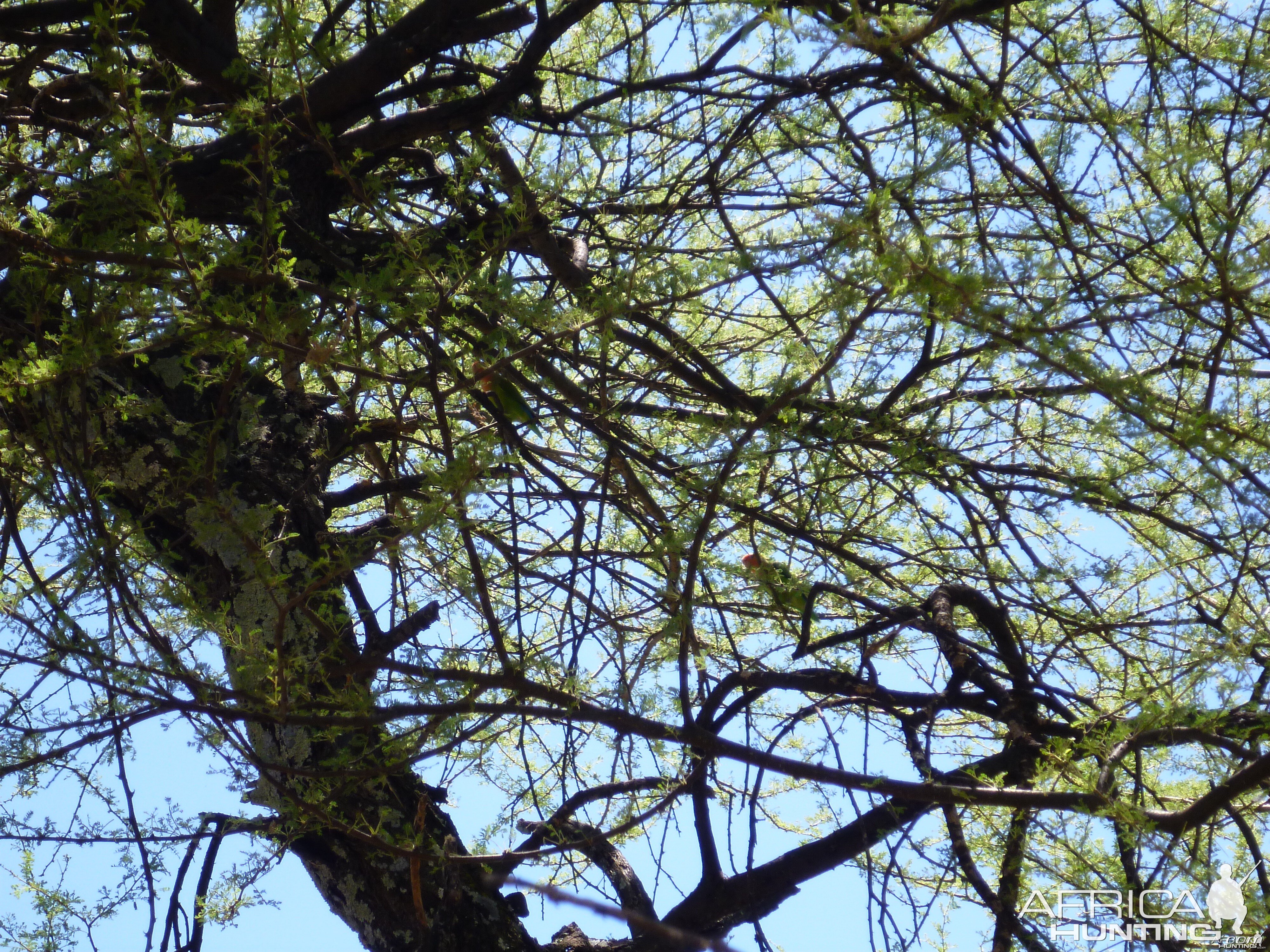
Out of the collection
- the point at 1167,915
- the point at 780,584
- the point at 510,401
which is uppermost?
the point at 510,401

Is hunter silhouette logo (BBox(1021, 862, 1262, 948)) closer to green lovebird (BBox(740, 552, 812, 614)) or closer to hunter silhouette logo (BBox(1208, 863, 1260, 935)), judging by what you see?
hunter silhouette logo (BBox(1208, 863, 1260, 935))

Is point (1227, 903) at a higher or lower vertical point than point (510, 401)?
lower

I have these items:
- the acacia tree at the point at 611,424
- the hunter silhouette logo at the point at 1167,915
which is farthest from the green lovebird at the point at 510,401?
the hunter silhouette logo at the point at 1167,915

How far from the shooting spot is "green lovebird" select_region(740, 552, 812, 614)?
1.74m

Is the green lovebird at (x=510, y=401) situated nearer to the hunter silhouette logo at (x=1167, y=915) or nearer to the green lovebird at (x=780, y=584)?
the green lovebird at (x=780, y=584)

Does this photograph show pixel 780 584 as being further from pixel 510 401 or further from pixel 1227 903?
pixel 1227 903

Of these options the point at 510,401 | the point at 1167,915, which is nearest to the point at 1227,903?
the point at 1167,915

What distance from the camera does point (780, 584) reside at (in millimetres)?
1833

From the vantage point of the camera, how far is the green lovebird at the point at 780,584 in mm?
1736

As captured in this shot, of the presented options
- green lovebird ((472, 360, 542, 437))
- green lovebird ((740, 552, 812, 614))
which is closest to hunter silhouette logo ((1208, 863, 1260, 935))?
green lovebird ((740, 552, 812, 614))

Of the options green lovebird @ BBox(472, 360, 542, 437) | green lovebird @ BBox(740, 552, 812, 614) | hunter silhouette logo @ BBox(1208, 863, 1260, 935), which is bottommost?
hunter silhouette logo @ BBox(1208, 863, 1260, 935)

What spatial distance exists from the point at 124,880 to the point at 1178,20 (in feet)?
8.59

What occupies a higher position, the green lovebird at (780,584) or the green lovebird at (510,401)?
the green lovebird at (510,401)

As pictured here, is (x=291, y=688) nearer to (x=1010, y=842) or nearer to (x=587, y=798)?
(x=587, y=798)
